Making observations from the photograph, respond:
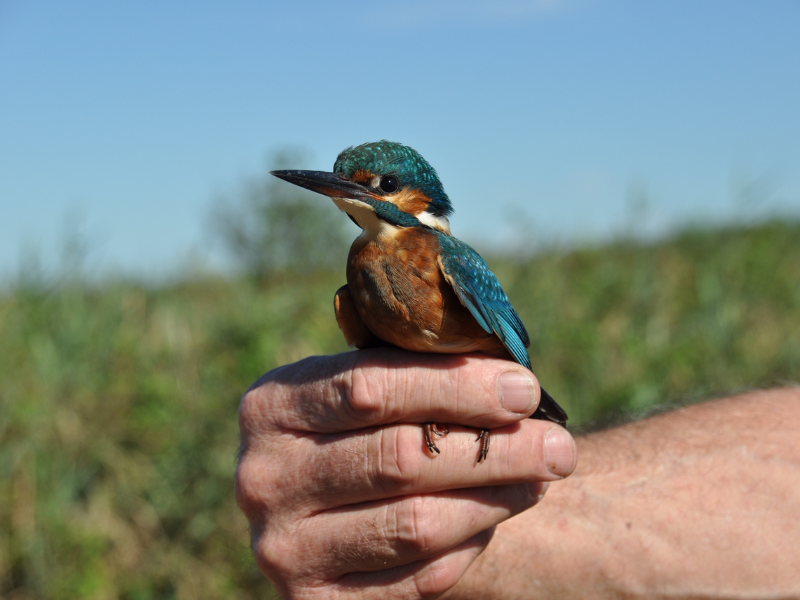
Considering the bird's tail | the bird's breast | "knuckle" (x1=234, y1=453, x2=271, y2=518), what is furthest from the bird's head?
"knuckle" (x1=234, y1=453, x2=271, y2=518)

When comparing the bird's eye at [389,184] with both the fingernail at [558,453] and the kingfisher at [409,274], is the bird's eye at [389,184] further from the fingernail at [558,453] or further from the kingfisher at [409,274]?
the fingernail at [558,453]

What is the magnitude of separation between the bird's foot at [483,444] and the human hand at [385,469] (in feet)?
0.08

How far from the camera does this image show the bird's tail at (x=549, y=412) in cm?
243

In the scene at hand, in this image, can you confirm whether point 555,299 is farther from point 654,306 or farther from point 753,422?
point 753,422

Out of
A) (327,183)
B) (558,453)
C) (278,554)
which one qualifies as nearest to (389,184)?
(327,183)

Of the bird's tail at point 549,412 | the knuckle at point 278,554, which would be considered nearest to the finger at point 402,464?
the knuckle at point 278,554

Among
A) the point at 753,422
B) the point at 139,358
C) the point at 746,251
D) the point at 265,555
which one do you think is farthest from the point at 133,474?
the point at 746,251

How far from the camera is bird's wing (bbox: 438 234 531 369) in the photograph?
83.7 inches

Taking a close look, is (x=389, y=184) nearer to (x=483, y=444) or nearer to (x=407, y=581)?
(x=483, y=444)

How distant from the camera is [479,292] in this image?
2.16m

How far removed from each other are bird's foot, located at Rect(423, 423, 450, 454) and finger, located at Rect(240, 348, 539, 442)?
28mm

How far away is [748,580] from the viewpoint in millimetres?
2352

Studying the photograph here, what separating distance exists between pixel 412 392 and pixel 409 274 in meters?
0.39

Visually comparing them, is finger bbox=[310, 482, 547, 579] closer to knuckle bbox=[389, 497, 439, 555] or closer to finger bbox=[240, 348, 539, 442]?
knuckle bbox=[389, 497, 439, 555]
